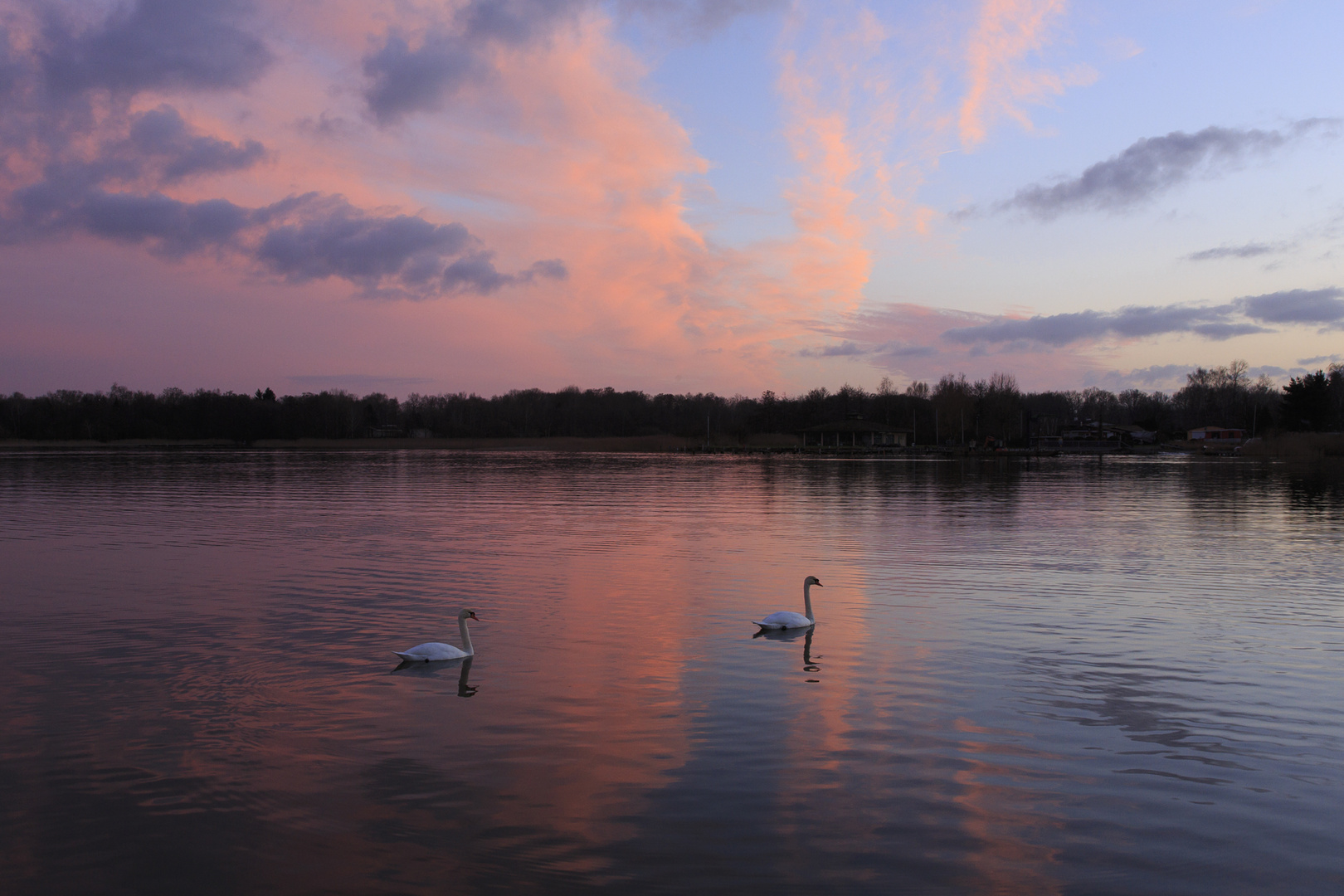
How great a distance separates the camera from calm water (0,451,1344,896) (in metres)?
6.04

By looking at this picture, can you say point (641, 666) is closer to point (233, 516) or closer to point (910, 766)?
point (910, 766)

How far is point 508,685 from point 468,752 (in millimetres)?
2200

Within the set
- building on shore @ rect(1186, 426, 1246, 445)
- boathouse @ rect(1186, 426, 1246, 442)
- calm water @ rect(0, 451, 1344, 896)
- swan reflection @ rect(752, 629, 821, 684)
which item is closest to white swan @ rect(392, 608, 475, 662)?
calm water @ rect(0, 451, 1344, 896)

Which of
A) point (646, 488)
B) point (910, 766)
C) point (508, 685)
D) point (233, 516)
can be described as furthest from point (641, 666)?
point (646, 488)

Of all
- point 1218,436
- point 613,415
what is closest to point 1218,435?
point 1218,436

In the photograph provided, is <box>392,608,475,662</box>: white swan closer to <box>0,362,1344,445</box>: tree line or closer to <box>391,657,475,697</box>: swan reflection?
<box>391,657,475,697</box>: swan reflection

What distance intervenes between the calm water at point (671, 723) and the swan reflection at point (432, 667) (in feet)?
0.33

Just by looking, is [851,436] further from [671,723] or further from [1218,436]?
[671,723]

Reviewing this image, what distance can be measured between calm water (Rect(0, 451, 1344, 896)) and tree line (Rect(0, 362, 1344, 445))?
368 ft

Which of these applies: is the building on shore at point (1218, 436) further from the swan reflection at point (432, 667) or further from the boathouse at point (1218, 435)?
the swan reflection at point (432, 667)

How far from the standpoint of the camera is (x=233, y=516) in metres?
29.5

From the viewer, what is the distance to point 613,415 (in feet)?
598

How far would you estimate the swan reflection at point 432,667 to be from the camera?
10.5 m

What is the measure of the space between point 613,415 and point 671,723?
174200mm
